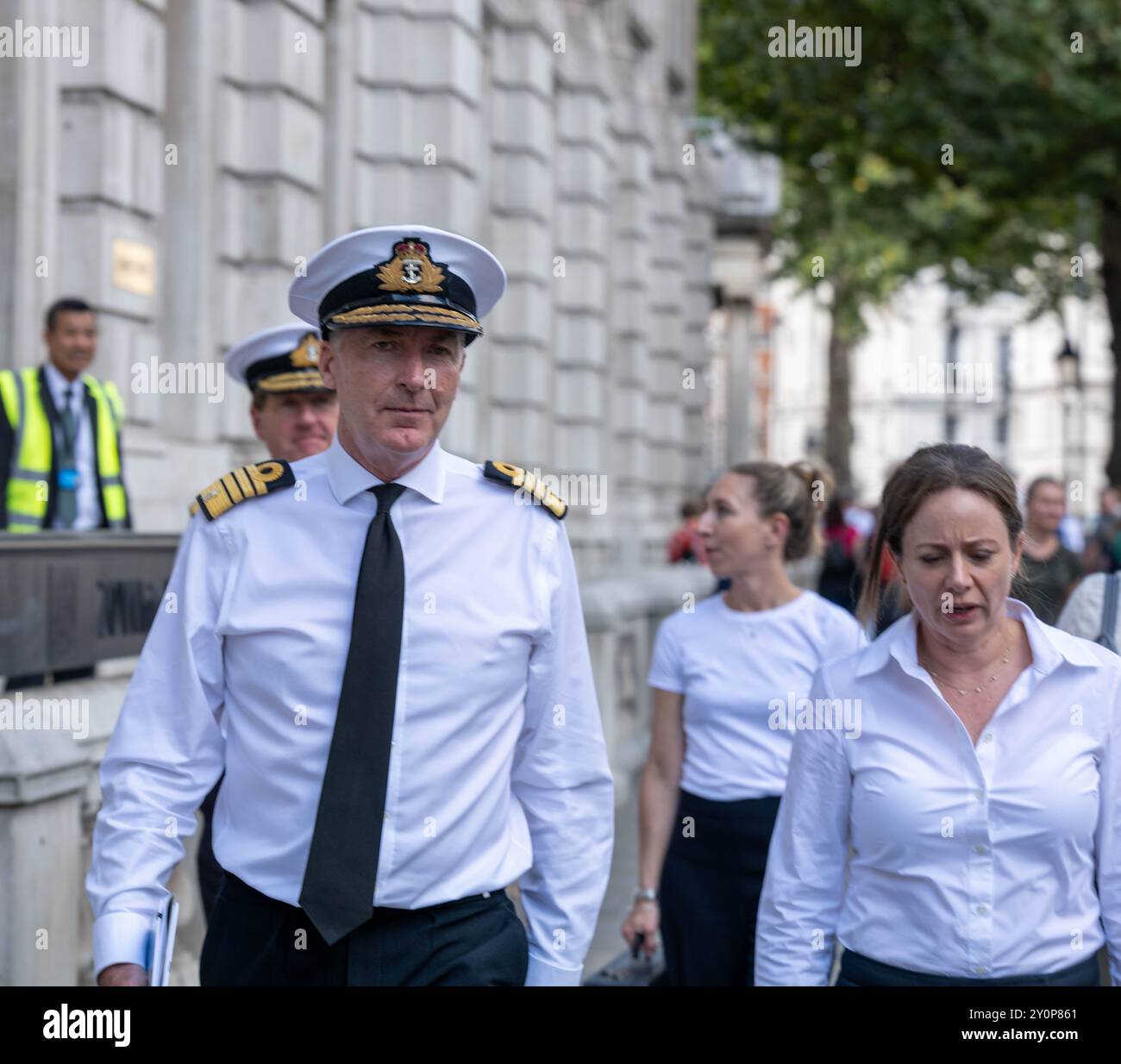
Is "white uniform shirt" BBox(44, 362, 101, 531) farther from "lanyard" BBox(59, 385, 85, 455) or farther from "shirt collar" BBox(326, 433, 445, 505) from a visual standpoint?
"shirt collar" BBox(326, 433, 445, 505)

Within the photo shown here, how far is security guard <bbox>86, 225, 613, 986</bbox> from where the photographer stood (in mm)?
2986

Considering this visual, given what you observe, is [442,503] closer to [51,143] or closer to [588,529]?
[51,143]

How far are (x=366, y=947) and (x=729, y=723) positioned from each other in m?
2.42

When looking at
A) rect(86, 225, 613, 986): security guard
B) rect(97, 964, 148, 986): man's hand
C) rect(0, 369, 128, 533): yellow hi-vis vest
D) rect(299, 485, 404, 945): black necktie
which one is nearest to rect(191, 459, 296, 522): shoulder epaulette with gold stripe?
rect(86, 225, 613, 986): security guard

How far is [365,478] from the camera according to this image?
10.4ft

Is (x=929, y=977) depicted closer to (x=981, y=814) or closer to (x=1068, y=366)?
(x=981, y=814)

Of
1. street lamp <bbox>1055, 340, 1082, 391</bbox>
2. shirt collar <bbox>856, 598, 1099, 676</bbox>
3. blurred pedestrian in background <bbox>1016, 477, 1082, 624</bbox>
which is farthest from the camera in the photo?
street lamp <bbox>1055, 340, 1082, 391</bbox>

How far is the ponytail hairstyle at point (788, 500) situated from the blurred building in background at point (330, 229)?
1.97 meters

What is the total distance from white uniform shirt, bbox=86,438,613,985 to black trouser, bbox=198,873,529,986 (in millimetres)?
42

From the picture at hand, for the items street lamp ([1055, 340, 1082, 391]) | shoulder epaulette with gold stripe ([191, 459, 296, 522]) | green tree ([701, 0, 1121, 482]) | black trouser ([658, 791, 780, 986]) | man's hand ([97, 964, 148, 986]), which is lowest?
black trouser ([658, 791, 780, 986])

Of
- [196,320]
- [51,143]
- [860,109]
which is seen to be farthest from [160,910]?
[860,109]

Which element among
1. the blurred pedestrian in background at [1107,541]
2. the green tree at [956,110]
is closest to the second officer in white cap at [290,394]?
the blurred pedestrian in background at [1107,541]
